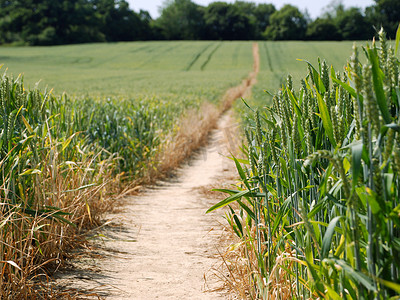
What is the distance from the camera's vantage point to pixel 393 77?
1711 millimetres

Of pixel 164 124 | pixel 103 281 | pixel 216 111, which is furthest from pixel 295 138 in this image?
pixel 216 111

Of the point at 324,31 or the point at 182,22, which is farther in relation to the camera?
the point at 182,22

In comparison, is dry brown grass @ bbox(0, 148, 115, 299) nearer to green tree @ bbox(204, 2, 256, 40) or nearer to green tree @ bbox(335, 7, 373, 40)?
green tree @ bbox(335, 7, 373, 40)

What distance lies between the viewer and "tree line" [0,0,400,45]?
6612cm

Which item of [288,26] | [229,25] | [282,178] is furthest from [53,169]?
[229,25]

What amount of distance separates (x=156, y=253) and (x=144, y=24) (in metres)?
80.3

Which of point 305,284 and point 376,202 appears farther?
point 305,284

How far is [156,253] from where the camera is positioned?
3918mm

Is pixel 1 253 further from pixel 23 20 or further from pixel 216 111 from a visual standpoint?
pixel 23 20

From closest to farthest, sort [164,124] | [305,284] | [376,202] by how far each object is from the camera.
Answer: [376,202], [305,284], [164,124]

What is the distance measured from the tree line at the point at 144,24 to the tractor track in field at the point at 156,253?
58528 mm

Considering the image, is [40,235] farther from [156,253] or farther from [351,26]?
[351,26]

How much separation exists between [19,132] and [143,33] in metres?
78.9

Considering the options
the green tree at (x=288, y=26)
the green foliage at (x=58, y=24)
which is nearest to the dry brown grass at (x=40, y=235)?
the green foliage at (x=58, y=24)
